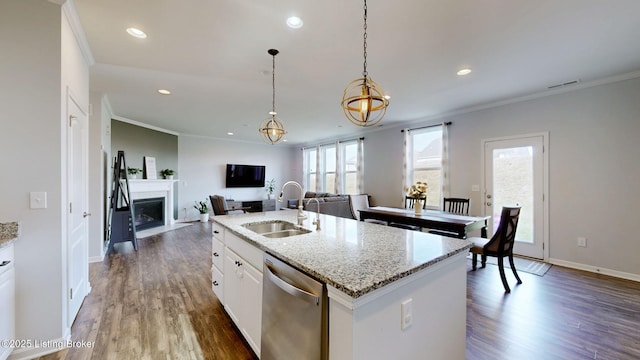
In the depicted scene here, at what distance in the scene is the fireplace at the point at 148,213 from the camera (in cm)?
604

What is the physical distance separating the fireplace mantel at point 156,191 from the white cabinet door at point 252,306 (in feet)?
16.9

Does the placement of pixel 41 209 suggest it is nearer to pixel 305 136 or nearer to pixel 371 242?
pixel 371 242

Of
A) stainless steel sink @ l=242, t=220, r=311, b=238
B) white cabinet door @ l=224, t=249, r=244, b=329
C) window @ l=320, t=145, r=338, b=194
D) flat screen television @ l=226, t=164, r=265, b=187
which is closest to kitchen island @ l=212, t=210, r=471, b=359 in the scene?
white cabinet door @ l=224, t=249, r=244, b=329

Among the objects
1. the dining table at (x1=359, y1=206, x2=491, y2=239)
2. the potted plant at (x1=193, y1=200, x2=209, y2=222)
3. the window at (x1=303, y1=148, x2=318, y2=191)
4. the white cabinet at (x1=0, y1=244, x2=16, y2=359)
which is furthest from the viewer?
the window at (x1=303, y1=148, x2=318, y2=191)

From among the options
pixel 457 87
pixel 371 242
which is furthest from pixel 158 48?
pixel 457 87

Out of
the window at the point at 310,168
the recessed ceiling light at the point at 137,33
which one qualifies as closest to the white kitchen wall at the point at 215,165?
the window at the point at 310,168

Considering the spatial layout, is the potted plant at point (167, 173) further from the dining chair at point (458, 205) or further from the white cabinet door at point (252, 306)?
the dining chair at point (458, 205)

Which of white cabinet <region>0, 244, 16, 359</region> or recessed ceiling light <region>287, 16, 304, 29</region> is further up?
recessed ceiling light <region>287, 16, 304, 29</region>

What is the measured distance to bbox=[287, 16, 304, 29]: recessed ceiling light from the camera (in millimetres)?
2111

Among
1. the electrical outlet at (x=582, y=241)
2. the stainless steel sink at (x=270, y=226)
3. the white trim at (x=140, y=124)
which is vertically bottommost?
the electrical outlet at (x=582, y=241)

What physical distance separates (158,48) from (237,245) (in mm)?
2263

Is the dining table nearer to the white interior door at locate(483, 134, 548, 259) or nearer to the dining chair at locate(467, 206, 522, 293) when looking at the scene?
the dining chair at locate(467, 206, 522, 293)

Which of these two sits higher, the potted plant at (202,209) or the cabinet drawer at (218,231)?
the cabinet drawer at (218,231)

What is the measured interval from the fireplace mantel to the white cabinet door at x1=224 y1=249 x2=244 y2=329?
15.4ft
